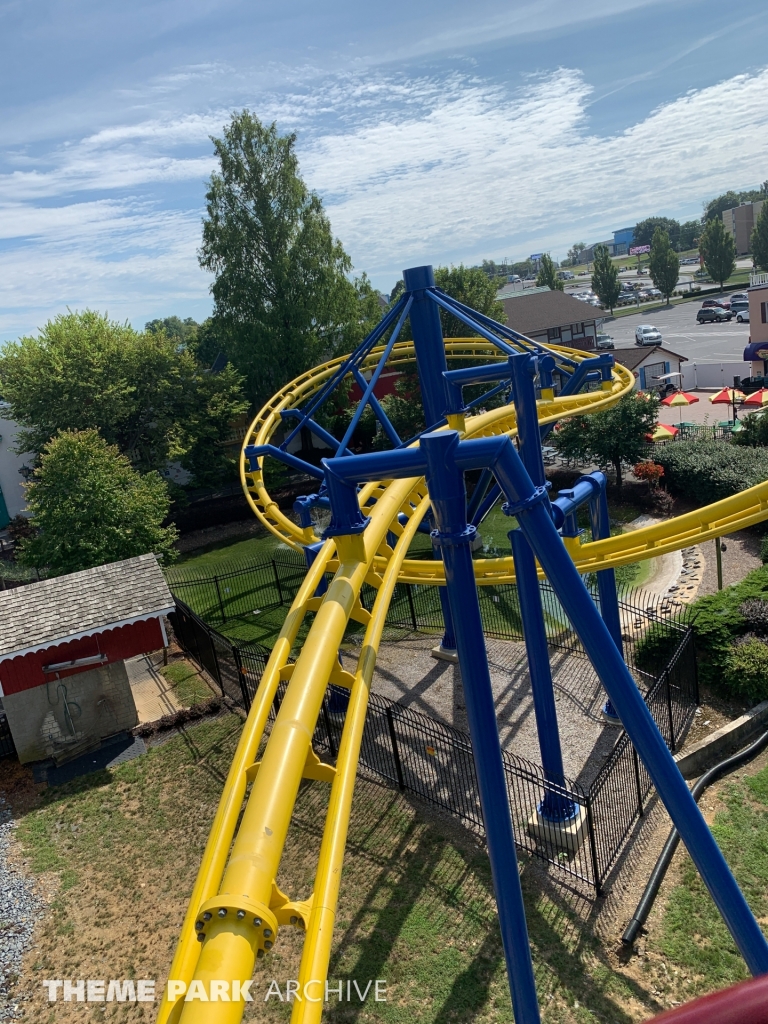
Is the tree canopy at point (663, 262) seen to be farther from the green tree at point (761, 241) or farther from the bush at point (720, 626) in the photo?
the bush at point (720, 626)

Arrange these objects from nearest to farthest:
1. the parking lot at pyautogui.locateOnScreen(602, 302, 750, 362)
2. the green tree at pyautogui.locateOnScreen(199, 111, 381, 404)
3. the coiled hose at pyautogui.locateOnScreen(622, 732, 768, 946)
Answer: the coiled hose at pyautogui.locateOnScreen(622, 732, 768, 946)
the green tree at pyautogui.locateOnScreen(199, 111, 381, 404)
the parking lot at pyautogui.locateOnScreen(602, 302, 750, 362)

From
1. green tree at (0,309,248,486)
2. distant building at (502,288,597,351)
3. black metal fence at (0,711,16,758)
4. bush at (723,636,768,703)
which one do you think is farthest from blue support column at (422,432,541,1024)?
distant building at (502,288,597,351)

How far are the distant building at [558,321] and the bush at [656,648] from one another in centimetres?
3977

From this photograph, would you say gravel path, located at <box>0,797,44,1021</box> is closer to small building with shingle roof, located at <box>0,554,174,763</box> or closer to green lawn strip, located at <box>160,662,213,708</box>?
small building with shingle roof, located at <box>0,554,174,763</box>

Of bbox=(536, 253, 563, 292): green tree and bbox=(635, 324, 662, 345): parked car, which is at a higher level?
bbox=(536, 253, 563, 292): green tree

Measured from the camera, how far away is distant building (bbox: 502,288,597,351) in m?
50.9

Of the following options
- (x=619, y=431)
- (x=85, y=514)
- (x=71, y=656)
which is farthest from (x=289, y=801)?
(x=619, y=431)

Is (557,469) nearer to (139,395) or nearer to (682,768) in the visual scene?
(139,395)

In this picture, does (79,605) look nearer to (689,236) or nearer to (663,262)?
(663,262)

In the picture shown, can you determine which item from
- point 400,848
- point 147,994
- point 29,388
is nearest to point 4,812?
point 147,994

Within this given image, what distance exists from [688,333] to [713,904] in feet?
203

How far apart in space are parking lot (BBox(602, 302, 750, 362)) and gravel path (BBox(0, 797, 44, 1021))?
48163mm

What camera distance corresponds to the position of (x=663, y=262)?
250ft

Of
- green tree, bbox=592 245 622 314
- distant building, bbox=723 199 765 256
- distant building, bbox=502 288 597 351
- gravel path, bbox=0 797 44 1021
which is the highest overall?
distant building, bbox=723 199 765 256
